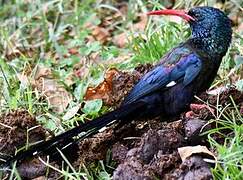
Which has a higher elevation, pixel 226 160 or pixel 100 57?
pixel 226 160

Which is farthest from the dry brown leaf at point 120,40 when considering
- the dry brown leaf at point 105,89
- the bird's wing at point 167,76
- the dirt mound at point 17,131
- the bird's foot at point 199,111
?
the dirt mound at point 17,131

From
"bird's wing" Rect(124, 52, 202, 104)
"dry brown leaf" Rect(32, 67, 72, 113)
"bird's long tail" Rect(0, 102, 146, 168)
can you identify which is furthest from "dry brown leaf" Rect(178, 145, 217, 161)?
"dry brown leaf" Rect(32, 67, 72, 113)

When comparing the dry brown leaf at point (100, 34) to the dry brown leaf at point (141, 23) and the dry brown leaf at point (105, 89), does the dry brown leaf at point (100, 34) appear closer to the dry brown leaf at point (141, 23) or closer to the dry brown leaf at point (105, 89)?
the dry brown leaf at point (141, 23)

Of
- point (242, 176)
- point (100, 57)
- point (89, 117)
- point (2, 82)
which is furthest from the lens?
point (100, 57)

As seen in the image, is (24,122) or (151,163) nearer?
(151,163)

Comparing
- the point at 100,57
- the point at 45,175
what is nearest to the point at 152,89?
the point at 45,175

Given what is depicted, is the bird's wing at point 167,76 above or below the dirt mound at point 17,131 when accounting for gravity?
above

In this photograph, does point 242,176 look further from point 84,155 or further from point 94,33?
point 94,33

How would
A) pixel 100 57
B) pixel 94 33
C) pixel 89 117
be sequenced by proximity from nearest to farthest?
pixel 89 117, pixel 100 57, pixel 94 33
